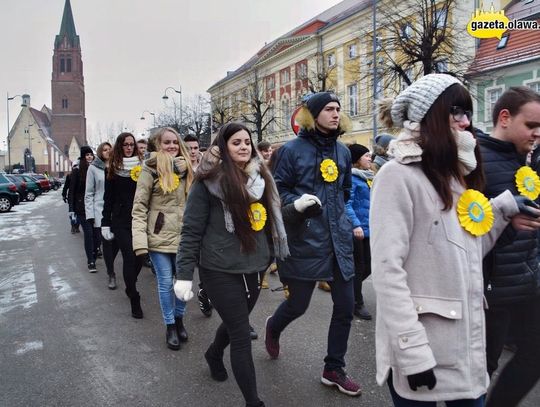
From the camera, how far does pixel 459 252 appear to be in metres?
1.99

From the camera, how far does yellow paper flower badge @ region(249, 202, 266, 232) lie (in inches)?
133

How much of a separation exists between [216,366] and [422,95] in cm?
277

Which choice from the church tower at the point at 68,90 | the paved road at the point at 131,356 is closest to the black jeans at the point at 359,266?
the paved road at the point at 131,356

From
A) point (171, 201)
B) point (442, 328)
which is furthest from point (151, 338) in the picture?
point (442, 328)

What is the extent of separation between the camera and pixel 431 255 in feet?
6.50

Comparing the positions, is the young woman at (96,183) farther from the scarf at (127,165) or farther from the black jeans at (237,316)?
the black jeans at (237,316)

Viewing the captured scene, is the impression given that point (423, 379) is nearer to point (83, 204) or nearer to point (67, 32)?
point (83, 204)

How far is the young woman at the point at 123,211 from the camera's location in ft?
18.6

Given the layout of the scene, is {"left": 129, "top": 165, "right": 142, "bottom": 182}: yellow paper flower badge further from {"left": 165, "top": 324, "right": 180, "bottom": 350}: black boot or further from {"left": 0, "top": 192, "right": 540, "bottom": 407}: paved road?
{"left": 165, "top": 324, "right": 180, "bottom": 350}: black boot

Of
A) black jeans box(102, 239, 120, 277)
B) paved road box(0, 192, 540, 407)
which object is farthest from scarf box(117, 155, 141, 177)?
paved road box(0, 192, 540, 407)

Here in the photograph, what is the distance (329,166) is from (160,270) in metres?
2.09

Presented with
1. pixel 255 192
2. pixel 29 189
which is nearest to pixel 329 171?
pixel 255 192

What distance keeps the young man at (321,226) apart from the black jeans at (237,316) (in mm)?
550

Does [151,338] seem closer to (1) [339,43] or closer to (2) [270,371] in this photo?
(2) [270,371]
